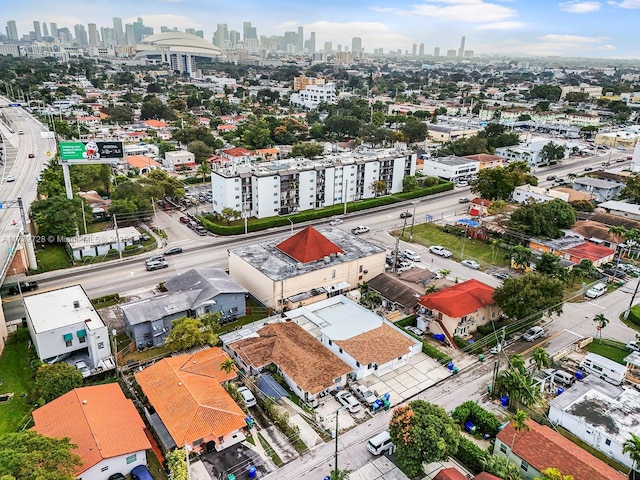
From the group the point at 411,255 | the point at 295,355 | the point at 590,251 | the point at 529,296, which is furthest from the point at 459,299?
the point at 590,251

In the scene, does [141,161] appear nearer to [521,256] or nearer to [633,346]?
[521,256]

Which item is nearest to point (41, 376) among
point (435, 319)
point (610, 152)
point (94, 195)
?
point (435, 319)

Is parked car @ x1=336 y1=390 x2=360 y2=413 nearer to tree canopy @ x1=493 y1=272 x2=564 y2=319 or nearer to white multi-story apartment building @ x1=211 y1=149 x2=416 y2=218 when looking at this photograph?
tree canopy @ x1=493 y1=272 x2=564 y2=319

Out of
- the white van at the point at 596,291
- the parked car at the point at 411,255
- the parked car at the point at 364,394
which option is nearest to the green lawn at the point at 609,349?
the white van at the point at 596,291

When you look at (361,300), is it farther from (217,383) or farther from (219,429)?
(219,429)

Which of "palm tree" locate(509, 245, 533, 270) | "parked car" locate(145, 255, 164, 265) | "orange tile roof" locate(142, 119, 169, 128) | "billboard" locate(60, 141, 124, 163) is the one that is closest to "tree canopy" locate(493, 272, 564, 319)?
"palm tree" locate(509, 245, 533, 270)

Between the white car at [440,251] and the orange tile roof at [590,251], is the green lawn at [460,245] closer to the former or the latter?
the white car at [440,251]
